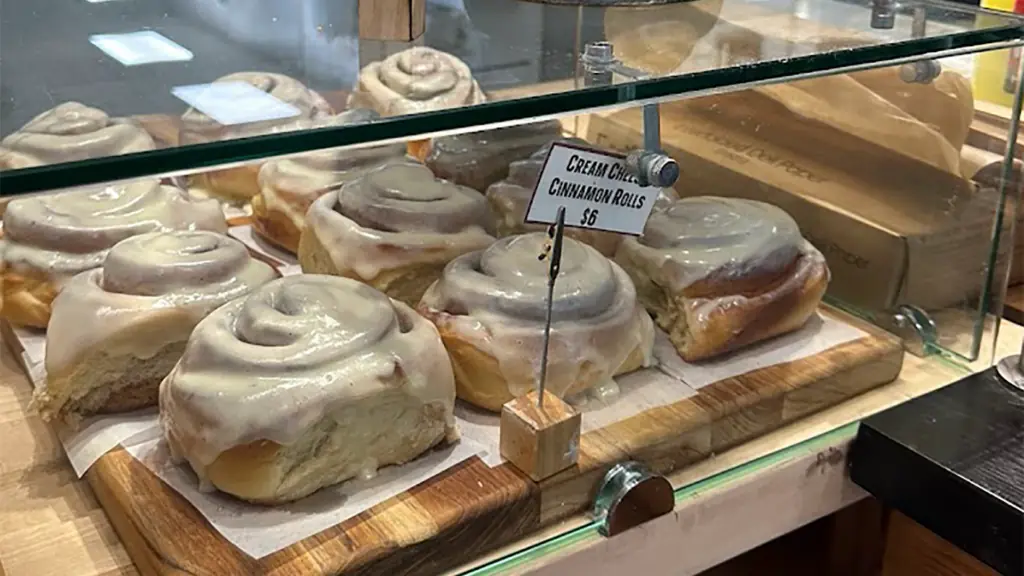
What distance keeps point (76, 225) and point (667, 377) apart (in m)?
0.70

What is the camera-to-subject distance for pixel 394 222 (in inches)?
48.4

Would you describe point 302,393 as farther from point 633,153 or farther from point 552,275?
point 633,153

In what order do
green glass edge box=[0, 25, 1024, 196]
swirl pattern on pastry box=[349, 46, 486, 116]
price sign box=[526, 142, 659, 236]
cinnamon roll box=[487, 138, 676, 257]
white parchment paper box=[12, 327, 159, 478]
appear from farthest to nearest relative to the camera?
cinnamon roll box=[487, 138, 676, 257] → white parchment paper box=[12, 327, 159, 478] → price sign box=[526, 142, 659, 236] → swirl pattern on pastry box=[349, 46, 486, 116] → green glass edge box=[0, 25, 1024, 196]

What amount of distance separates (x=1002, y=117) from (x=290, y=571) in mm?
940

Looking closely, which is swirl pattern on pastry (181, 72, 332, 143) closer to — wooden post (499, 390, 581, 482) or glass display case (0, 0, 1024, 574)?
glass display case (0, 0, 1024, 574)

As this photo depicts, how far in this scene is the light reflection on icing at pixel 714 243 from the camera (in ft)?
4.01

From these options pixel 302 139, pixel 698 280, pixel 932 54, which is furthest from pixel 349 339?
pixel 932 54

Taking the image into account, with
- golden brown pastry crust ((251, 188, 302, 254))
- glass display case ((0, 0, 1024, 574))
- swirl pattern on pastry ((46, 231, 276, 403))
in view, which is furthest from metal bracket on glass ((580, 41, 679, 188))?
golden brown pastry crust ((251, 188, 302, 254))

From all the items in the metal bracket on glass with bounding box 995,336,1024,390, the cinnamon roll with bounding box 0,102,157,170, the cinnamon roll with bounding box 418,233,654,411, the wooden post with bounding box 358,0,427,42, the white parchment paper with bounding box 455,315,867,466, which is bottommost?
the metal bracket on glass with bounding box 995,336,1024,390

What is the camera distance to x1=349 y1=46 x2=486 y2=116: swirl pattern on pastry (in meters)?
0.82

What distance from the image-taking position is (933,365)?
1.30 m

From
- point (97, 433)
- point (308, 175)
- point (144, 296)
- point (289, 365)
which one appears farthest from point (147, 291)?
point (308, 175)

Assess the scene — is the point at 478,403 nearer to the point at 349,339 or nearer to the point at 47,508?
the point at 349,339

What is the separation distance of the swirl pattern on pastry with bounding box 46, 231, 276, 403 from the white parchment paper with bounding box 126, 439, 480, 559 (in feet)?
0.37
